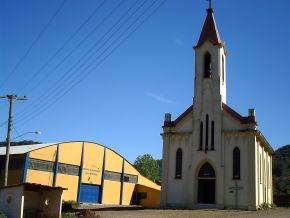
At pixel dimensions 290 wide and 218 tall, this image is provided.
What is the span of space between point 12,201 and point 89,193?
2993 cm

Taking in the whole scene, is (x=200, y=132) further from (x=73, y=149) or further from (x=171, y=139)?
(x=73, y=149)

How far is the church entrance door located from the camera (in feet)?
119

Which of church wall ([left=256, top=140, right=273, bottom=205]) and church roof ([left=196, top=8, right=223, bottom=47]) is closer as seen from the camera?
church wall ([left=256, top=140, right=273, bottom=205])

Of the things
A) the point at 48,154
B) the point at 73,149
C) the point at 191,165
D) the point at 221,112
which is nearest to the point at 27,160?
the point at 48,154

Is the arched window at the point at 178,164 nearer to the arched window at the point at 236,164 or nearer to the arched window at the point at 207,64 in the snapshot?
the arched window at the point at 236,164

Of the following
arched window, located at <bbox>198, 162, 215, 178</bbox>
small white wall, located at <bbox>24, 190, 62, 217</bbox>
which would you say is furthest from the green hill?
small white wall, located at <bbox>24, 190, 62, 217</bbox>

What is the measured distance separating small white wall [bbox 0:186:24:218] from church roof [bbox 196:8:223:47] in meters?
23.2

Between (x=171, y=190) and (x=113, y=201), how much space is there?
20.5 metres

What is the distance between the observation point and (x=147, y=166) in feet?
350

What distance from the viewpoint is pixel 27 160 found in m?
46.2

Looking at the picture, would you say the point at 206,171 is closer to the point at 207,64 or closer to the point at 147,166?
the point at 207,64

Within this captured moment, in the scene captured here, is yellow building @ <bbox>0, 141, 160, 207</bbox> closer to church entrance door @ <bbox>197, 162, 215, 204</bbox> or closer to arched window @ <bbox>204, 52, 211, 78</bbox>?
church entrance door @ <bbox>197, 162, 215, 204</bbox>

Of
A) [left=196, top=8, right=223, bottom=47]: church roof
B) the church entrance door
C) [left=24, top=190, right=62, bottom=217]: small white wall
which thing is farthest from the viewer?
[left=196, top=8, right=223, bottom=47]: church roof

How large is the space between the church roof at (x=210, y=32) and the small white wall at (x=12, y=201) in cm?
2321
